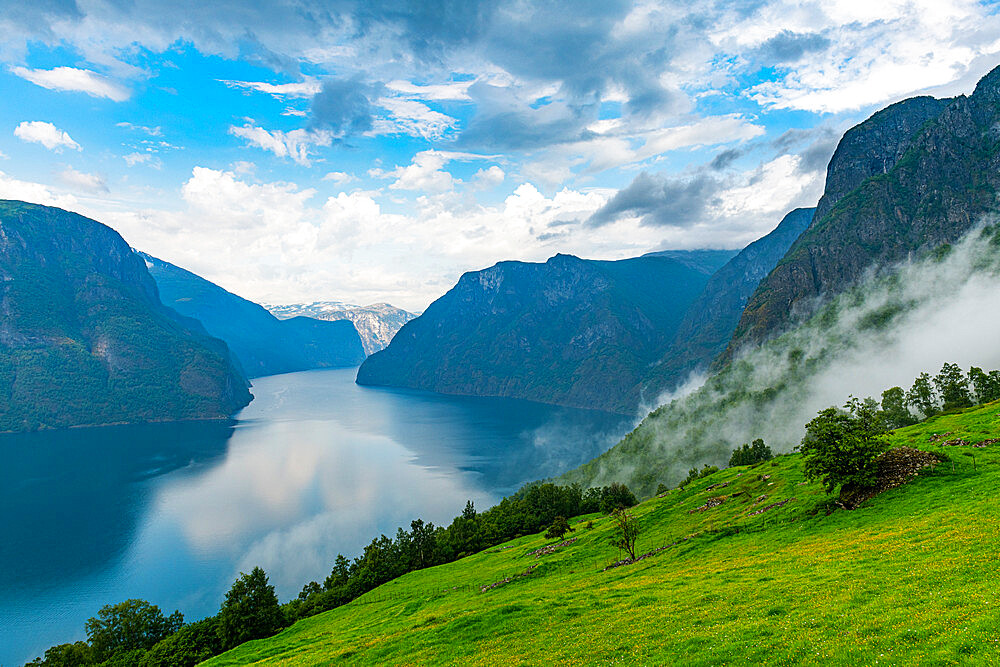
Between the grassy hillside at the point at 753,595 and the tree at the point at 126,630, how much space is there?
30996 mm

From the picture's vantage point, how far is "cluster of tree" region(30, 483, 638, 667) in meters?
79.8

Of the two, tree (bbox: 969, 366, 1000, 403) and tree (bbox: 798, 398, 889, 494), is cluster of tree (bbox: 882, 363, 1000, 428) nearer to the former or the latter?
tree (bbox: 969, 366, 1000, 403)

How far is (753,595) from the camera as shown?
114 ft

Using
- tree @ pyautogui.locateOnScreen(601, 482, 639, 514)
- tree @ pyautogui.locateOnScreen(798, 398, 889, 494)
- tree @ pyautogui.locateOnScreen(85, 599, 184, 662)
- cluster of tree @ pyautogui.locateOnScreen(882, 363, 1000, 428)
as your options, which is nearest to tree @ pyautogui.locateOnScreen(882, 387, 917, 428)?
cluster of tree @ pyautogui.locateOnScreen(882, 363, 1000, 428)

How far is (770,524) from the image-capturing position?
6162 centimetres

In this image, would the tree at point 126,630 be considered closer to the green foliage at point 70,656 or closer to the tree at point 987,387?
the green foliage at point 70,656

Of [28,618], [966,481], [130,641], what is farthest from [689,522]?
[28,618]

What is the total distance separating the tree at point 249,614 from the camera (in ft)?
266

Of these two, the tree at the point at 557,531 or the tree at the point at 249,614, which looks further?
the tree at the point at 557,531

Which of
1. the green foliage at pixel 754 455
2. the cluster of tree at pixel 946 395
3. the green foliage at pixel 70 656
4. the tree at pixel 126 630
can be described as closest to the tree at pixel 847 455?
the cluster of tree at pixel 946 395

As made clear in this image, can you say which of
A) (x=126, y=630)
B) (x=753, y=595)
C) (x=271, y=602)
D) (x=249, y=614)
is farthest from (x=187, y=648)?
(x=753, y=595)

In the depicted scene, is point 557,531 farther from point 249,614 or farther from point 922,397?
point 922,397

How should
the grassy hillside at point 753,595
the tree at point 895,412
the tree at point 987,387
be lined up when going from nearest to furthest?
the grassy hillside at point 753,595, the tree at point 987,387, the tree at point 895,412

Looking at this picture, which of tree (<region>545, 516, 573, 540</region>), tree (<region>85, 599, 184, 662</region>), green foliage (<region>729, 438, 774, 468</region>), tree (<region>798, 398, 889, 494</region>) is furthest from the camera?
green foliage (<region>729, 438, 774, 468</region>)
